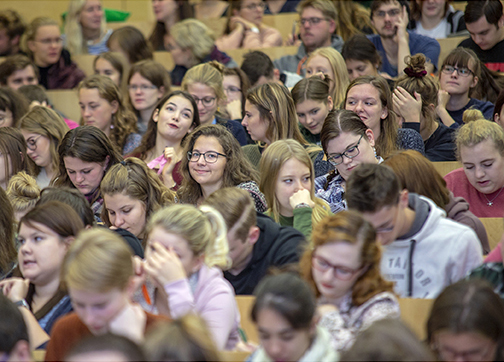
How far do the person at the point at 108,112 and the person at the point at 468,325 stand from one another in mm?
2770

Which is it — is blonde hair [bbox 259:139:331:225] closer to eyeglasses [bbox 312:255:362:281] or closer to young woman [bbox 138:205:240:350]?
young woman [bbox 138:205:240:350]

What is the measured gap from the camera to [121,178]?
2.80 metres

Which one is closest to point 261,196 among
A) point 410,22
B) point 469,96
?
point 469,96

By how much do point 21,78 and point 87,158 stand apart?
199 cm

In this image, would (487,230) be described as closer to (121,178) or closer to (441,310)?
(441,310)

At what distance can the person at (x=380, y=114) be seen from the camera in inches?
130


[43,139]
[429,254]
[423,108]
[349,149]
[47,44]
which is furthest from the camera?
[47,44]

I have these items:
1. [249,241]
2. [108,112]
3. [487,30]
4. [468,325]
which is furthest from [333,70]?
[468,325]

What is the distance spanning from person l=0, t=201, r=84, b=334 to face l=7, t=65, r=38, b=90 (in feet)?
9.31

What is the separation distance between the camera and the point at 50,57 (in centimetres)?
515

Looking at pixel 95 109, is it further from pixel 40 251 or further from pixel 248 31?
pixel 40 251

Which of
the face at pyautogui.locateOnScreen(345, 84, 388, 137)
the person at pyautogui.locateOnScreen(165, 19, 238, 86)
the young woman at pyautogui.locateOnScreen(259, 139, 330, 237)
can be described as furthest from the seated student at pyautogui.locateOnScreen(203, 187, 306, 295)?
the person at pyautogui.locateOnScreen(165, 19, 238, 86)

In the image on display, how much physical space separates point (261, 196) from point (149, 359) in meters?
1.54

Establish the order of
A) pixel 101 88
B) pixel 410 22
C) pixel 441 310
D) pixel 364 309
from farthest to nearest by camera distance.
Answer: pixel 410 22
pixel 101 88
pixel 364 309
pixel 441 310
